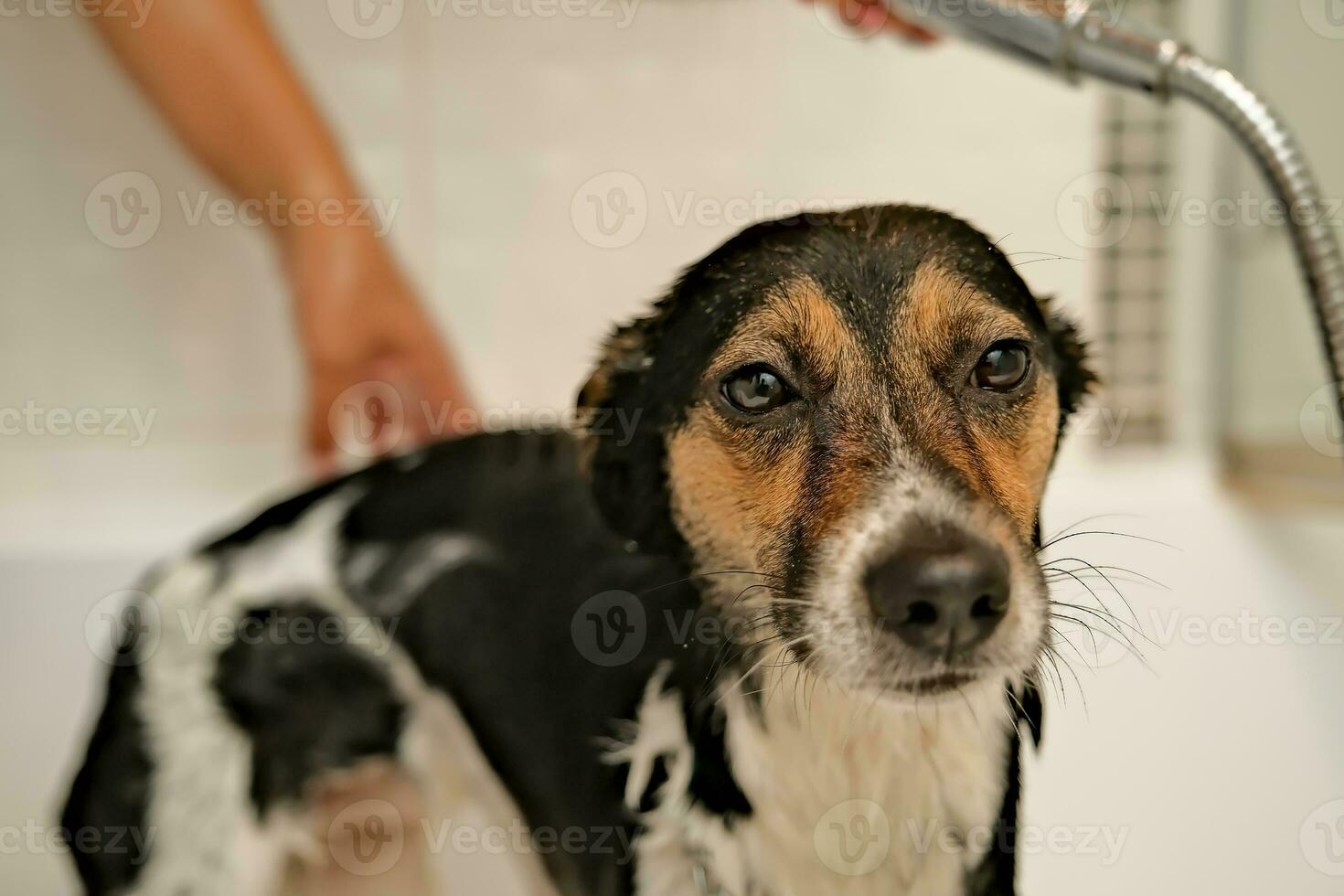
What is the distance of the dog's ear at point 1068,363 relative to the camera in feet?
1.75

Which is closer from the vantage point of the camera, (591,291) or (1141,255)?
(591,291)

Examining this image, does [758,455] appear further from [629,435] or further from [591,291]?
[591,291]

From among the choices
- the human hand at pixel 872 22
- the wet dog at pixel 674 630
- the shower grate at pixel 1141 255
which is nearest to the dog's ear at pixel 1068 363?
the wet dog at pixel 674 630

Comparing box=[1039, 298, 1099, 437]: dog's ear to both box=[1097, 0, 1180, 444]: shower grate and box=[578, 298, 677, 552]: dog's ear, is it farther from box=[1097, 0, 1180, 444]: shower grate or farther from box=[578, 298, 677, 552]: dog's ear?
box=[1097, 0, 1180, 444]: shower grate

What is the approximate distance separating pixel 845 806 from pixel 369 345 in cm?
69

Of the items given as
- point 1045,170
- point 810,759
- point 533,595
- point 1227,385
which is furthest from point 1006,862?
point 1227,385

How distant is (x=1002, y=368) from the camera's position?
1.56 ft

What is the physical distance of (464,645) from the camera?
0.81 metres

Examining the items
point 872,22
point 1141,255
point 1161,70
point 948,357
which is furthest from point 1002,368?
point 1141,255

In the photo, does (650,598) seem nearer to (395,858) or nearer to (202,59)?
(395,858)

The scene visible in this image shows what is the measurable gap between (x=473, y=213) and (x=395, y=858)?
0.73 m

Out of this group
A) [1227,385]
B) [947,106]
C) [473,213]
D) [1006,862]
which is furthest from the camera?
[1227,385]

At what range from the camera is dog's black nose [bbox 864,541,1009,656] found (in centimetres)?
43

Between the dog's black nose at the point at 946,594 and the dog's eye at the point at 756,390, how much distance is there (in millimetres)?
89
